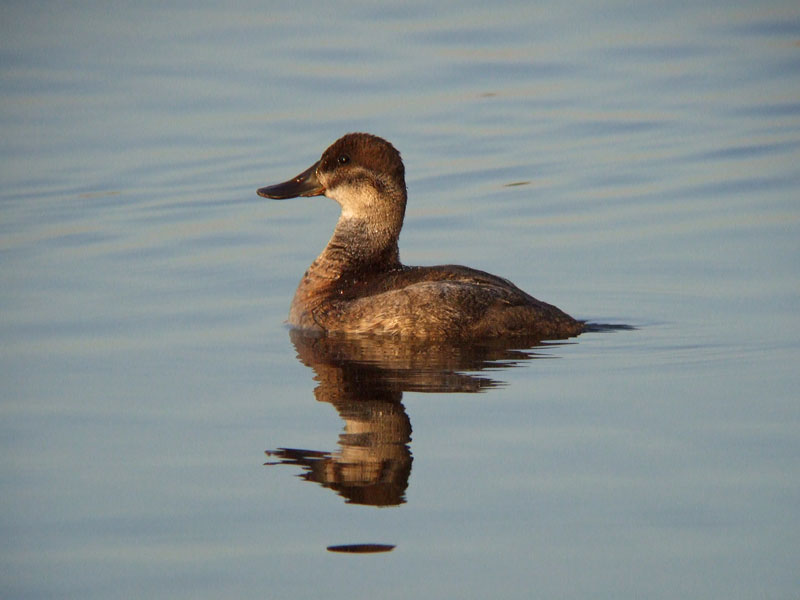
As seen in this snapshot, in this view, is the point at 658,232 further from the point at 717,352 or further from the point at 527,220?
the point at 717,352

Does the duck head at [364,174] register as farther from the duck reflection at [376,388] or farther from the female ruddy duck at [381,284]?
the duck reflection at [376,388]

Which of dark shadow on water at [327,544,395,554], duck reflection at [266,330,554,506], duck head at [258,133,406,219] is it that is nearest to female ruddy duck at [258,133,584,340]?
duck head at [258,133,406,219]

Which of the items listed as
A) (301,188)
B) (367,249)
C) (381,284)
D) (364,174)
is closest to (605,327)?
(381,284)

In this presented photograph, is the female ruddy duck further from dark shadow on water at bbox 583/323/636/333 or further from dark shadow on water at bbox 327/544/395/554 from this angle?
dark shadow on water at bbox 327/544/395/554

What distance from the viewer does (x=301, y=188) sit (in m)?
9.67

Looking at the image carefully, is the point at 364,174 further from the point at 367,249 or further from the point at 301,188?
the point at 301,188

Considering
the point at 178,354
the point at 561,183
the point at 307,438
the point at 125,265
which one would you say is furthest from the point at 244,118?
the point at 307,438

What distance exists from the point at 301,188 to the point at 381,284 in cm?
131

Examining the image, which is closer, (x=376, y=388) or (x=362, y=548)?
(x=362, y=548)

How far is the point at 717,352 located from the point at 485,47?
11493 mm

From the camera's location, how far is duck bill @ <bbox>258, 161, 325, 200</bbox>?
31.4 feet

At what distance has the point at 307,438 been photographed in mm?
6383

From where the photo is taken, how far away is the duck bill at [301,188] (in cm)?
957


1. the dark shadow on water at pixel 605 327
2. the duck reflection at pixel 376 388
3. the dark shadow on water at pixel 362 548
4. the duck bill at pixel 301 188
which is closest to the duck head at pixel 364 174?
the duck bill at pixel 301 188
